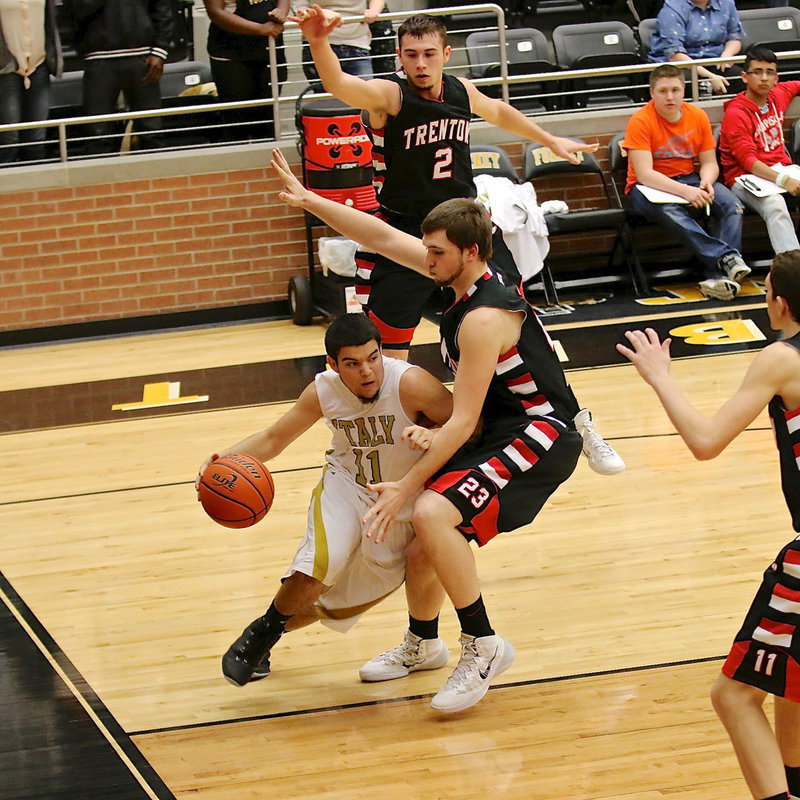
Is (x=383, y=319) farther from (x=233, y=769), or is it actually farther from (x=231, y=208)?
(x=231, y=208)

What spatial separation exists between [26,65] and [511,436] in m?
6.47

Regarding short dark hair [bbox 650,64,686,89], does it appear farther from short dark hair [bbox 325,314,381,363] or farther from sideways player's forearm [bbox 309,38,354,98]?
short dark hair [bbox 325,314,381,363]

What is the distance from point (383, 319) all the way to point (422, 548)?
191 centimetres

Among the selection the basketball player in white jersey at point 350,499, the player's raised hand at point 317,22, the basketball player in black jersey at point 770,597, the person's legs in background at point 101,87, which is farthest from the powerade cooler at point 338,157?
the basketball player in black jersey at point 770,597

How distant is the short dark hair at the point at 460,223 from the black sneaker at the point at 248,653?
128 centimetres

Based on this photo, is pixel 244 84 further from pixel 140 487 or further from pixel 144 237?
pixel 140 487

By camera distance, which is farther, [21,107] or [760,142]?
[21,107]

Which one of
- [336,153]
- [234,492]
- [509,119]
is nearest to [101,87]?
[336,153]

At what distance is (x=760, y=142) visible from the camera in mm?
9266

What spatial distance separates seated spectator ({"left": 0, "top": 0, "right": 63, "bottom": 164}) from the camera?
902cm

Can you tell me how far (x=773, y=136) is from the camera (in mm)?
9305

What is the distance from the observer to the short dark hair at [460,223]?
3689 mm

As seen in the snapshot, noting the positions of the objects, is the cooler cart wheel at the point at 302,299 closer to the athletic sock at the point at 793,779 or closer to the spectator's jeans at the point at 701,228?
the spectator's jeans at the point at 701,228

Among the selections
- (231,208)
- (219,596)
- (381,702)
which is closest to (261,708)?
(381,702)
